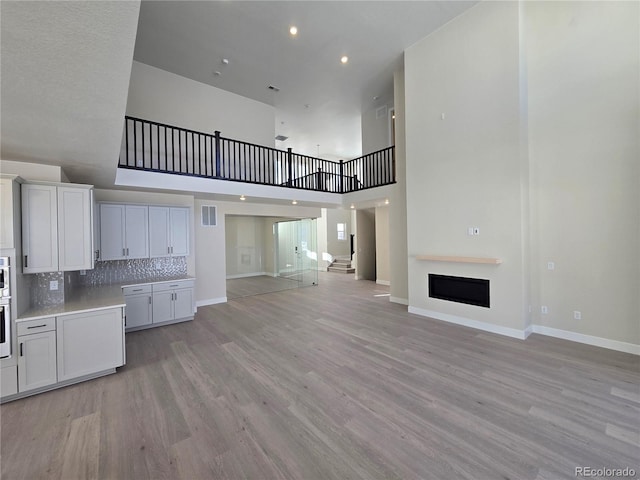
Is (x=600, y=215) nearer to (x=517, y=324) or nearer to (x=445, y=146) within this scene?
(x=517, y=324)

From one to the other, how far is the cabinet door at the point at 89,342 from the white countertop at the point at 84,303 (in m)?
0.07

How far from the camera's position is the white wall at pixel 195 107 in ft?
20.4

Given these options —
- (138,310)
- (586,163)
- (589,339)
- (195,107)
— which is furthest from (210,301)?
(586,163)

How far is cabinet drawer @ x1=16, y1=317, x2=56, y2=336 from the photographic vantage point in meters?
2.79

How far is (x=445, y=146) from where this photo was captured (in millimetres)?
4973

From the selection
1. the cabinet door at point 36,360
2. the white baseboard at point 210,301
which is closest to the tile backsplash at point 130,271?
the white baseboard at point 210,301

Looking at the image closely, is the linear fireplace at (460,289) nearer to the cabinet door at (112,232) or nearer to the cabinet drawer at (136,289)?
the cabinet drawer at (136,289)

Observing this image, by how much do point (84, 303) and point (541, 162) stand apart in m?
6.94

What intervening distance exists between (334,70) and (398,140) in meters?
2.27

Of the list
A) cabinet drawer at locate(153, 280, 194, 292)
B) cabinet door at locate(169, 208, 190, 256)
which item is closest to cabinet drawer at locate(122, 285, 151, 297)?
cabinet drawer at locate(153, 280, 194, 292)

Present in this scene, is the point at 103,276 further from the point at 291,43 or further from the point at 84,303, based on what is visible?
the point at 291,43

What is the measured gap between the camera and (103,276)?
16.5 feet

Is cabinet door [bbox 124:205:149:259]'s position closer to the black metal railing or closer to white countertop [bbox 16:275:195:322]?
white countertop [bbox 16:275:195:322]

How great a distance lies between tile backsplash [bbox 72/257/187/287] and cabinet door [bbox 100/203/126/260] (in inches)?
17.2
